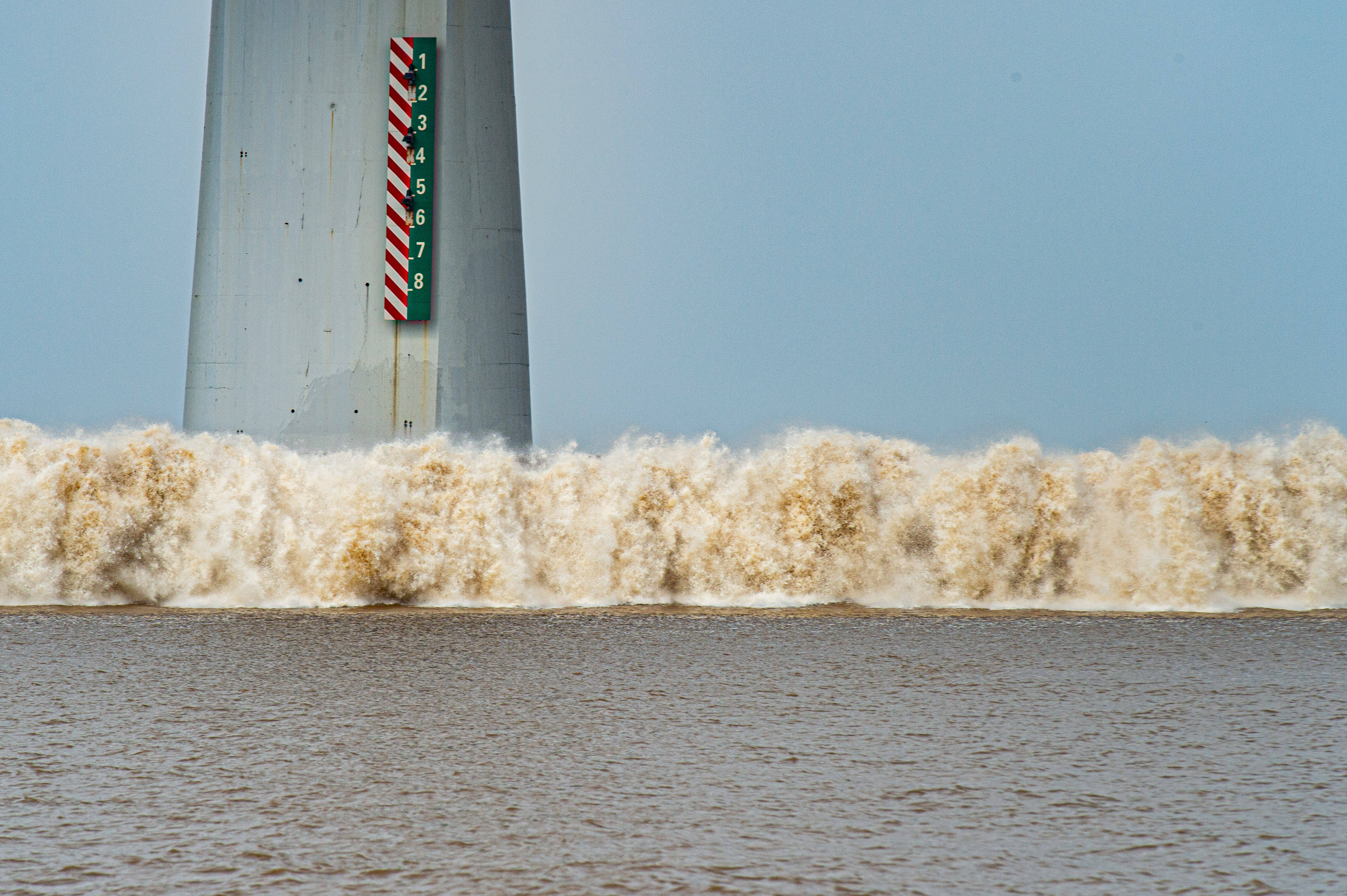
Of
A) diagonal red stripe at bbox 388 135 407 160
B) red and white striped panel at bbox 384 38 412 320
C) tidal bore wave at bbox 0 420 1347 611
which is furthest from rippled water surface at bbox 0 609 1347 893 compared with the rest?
diagonal red stripe at bbox 388 135 407 160

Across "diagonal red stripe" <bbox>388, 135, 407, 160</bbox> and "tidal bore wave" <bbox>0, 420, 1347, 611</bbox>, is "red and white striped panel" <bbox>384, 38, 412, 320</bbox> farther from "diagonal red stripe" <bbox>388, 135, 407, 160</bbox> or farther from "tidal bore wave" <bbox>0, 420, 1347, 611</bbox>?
"tidal bore wave" <bbox>0, 420, 1347, 611</bbox>

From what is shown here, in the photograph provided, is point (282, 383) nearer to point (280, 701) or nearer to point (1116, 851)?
point (280, 701)

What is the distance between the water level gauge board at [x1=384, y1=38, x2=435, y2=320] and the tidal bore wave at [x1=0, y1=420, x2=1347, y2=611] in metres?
1.19

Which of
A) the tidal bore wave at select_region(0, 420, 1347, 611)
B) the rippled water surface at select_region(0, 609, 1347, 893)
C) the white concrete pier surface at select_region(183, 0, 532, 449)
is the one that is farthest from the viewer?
the white concrete pier surface at select_region(183, 0, 532, 449)

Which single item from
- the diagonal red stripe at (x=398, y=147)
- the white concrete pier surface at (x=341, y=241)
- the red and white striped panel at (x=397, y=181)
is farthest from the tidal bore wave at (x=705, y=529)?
the diagonal red stripe at (x=398, y=147)

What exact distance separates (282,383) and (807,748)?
5349 millimetres

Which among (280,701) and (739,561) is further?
(739,561)

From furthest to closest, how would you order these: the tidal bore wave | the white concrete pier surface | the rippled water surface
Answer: the white concrete pier surface
the tidal bore wave
the rippled water surface

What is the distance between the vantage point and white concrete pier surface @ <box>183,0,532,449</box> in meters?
7.00

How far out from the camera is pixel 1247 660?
397cm

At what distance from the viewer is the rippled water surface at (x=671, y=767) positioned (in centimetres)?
176

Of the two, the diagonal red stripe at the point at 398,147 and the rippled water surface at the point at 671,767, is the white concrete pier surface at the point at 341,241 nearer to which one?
the diagonal red stripe at the point at 398,147

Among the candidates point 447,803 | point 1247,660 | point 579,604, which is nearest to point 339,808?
point 447,803

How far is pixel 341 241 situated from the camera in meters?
7.05
